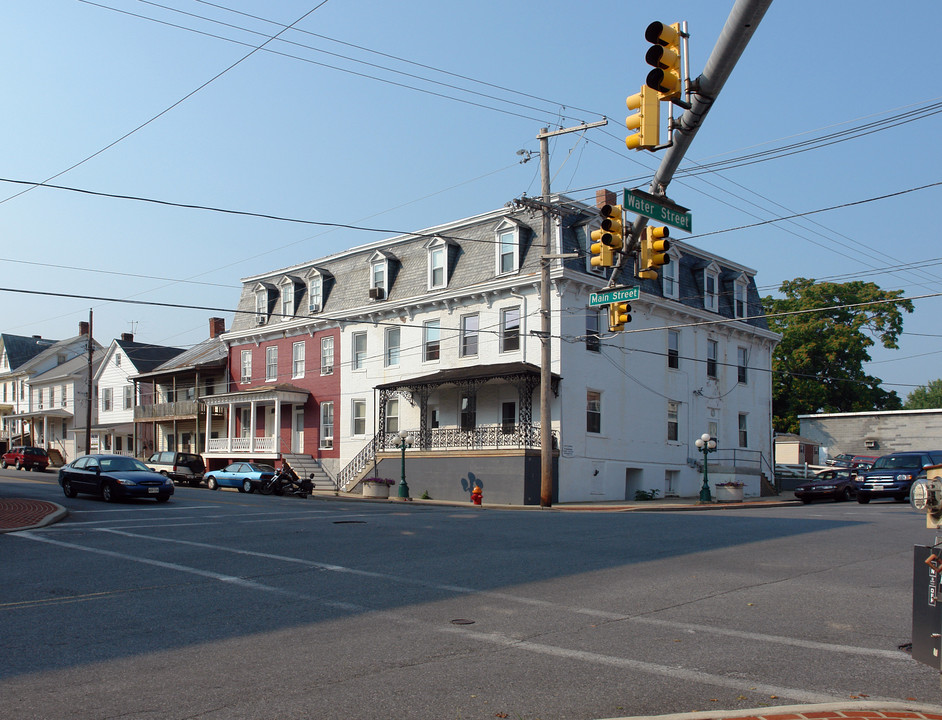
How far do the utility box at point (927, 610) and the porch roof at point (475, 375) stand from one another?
1034 inches

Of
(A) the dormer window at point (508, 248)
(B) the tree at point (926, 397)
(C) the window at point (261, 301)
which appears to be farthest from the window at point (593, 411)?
(B) the tree at point (926, 397)

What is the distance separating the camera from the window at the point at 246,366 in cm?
5025

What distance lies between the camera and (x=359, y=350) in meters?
43.4

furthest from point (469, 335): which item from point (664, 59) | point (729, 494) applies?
point (664, 59)

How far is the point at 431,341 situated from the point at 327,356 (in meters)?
8.07

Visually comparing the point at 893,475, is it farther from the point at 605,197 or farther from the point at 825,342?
the point at 825,342

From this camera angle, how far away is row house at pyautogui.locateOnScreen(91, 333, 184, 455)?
63.6 m

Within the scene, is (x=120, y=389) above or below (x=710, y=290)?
below

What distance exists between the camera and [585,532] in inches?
680

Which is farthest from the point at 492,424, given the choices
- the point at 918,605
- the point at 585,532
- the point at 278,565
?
the point at 918,605

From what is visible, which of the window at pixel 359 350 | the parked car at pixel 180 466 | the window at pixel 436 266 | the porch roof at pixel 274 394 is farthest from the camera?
the porch roof at pixel 274 394

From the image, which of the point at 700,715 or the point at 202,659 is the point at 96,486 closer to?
the point at 202,659

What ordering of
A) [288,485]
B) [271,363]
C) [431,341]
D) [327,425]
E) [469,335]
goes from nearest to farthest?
[288,485], [469,335], [431,341], [327,425], [271,363]

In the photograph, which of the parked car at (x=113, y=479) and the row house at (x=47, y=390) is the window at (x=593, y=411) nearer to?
the parked car at (x=113, y=479)
